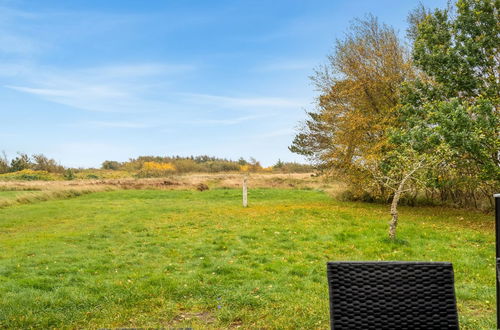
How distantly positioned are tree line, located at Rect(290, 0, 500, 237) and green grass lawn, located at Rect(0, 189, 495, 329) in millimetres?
1774

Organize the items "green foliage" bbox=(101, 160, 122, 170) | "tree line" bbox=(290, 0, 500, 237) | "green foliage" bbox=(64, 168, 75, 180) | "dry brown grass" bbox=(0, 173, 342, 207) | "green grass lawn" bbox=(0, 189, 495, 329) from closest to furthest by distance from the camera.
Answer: "green grass lawn" bbox=(0, 189, 495, 329) < "tree line" bbox=(290, 0, 500, 237) < "dry brown grass" bbox=(0, 173, 342, 207) < "green foliage" bbox=(64, 168, 75, 180) < "green foliage" bbox=(101, 160, 122, 170)

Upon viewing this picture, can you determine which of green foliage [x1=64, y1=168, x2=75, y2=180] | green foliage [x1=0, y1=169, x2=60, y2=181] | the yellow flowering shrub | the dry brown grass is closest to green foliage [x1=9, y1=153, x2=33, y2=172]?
green foliage [x1=0, y1=169, x2=60, y2=181]

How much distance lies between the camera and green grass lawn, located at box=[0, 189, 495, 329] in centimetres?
548

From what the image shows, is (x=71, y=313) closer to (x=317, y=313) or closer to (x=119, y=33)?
(x=317, y=313)

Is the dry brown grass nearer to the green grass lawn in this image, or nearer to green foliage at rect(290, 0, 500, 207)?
green foliage at rect(290, 0, 500, 207)

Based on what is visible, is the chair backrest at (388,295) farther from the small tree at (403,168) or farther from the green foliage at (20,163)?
the green foliage at (20,163)

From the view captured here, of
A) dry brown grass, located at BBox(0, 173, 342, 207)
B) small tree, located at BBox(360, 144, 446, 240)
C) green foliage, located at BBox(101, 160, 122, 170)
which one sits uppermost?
green foliage, located at BBox(101, 160, 122, 170)

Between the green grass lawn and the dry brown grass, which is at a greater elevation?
the dry brown grass

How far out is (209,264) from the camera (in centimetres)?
830

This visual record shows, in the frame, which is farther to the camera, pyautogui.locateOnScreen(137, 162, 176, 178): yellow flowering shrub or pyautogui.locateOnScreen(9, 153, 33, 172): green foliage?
pyautogui.locateOnScreen(137, 162, 176, 178): yellow flowering shrub

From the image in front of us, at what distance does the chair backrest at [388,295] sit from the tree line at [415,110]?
861cm

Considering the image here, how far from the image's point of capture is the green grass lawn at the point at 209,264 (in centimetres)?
548

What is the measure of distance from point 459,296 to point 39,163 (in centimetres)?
5781

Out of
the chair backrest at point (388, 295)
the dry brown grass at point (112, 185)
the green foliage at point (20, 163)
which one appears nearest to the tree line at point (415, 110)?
the dry brown grass at point (112, 185)
